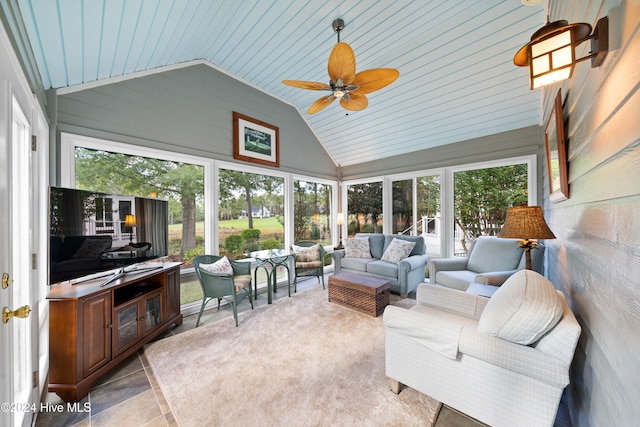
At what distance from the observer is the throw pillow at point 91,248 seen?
1.92 metres

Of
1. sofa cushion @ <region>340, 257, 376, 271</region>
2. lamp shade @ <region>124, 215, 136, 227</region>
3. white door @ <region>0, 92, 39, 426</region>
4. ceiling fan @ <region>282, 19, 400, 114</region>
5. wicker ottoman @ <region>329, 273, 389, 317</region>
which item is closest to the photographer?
white door @ <region>0, 92, 39, 426</region>

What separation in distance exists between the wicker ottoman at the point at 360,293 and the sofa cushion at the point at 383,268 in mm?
565

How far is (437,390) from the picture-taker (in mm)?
1549

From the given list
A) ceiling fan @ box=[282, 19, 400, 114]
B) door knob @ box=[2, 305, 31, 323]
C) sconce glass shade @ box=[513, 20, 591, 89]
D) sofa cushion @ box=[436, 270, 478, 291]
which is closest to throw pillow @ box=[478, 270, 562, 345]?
sconce glass shade @ box=[513, 20, 591, 89]

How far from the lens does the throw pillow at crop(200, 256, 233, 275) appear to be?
118 inches

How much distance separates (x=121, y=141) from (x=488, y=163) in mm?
5092

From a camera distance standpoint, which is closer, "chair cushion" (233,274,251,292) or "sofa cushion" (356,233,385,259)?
"chair cushion" (233,274,251,292)

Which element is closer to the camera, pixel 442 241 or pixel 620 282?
pixel 620 282

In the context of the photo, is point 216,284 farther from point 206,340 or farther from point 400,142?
point 400,142

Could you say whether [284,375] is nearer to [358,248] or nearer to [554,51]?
[554,51]

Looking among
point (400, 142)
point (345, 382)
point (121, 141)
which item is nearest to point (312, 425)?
point (345, 382)

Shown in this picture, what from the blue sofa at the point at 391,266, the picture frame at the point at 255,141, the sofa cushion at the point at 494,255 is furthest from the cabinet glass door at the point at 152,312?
the sofa cushion at the point at 494,255

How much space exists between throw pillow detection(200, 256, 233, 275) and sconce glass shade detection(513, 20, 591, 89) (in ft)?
10.8

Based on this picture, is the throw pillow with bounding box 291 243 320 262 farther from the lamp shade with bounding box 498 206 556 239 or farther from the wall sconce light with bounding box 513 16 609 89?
the wall sconce light with bounding box 513 16 609 89
